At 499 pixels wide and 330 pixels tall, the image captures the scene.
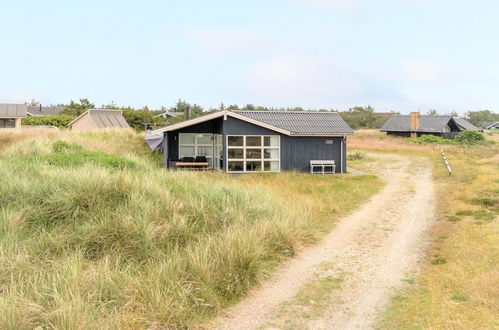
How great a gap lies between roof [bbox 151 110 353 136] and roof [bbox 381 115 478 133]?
33.1 metres

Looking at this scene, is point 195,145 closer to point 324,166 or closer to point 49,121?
point 324,166

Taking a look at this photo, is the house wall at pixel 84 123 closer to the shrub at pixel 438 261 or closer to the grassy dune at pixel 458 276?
the grassy dune at pixel 458 276

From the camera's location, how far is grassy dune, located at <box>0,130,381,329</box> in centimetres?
630

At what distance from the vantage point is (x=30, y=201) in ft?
35.6

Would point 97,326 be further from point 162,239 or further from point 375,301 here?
point 375,301

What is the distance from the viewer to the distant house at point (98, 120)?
139 feet

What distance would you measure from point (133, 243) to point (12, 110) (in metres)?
43.2

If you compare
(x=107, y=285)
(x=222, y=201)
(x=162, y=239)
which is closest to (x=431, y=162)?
(x=222, y=201)

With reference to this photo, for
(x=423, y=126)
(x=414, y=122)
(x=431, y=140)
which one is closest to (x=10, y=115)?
(x=431, y=140)

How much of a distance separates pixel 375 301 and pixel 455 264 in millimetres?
2605

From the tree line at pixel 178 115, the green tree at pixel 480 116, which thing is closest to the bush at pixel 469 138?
the tree line at pixel 178 115

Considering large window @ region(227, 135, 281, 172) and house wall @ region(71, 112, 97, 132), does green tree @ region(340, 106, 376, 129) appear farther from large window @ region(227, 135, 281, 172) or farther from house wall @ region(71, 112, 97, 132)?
large window @ region(227, 135, 281, 172)

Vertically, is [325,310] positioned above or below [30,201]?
below

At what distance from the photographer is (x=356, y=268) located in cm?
846
